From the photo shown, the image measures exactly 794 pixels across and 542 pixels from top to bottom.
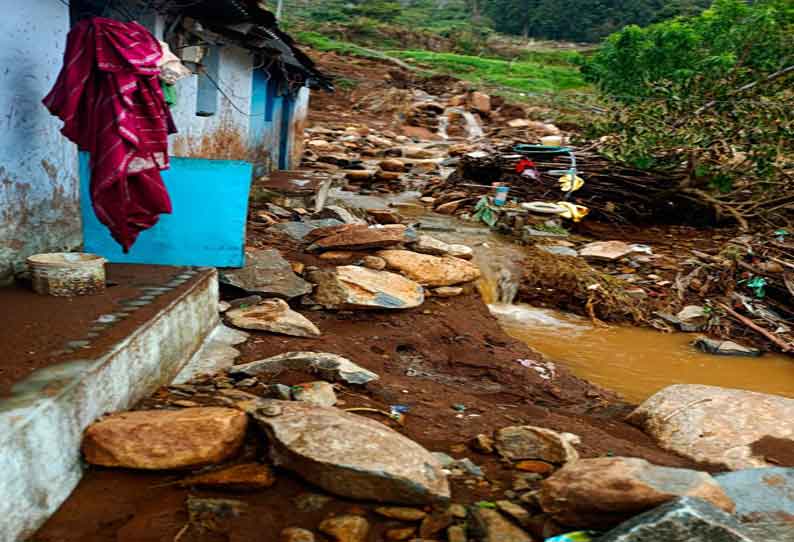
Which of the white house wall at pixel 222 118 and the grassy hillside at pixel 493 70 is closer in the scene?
the white house wall at pixel 222 118

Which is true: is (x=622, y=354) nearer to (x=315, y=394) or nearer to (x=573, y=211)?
(x=315, y=394)

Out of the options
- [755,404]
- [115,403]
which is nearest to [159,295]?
[115,403]

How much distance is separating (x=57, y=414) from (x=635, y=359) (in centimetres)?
555

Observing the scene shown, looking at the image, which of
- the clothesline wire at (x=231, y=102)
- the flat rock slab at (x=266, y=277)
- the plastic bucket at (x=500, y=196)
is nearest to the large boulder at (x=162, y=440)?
the flat rock slab at (x=266, y=277)

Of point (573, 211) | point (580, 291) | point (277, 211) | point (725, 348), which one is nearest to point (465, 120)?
point (573, 211)

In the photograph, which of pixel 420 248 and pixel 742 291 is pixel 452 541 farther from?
pixel 742 291

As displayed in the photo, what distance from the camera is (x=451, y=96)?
2733 centimetres

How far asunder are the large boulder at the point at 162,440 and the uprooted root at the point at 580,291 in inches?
216

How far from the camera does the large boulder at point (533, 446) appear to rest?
2.94 m

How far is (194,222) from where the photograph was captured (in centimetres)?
447

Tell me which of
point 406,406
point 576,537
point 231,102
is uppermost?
point 231,102

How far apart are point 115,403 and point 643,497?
2227mm

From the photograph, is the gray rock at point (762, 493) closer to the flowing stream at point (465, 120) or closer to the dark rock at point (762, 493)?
the dark rock at point (762, 493)

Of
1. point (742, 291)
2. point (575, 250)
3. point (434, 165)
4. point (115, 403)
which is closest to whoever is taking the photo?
point (115, 403)
